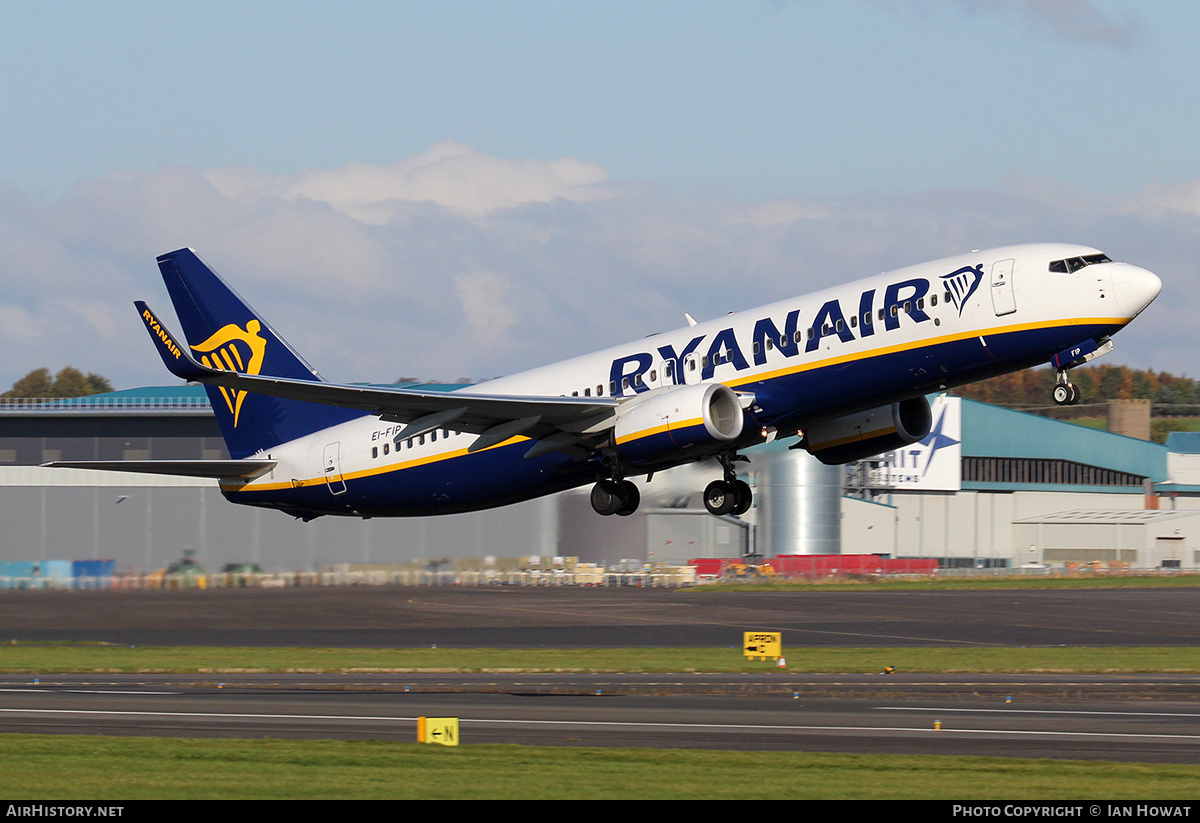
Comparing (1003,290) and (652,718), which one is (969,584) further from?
(652,718)

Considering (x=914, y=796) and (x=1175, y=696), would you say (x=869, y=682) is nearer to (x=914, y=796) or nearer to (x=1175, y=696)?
(x=1175, y=696)

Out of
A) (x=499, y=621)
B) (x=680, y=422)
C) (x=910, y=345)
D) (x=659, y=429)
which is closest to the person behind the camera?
(x=910, y=345)

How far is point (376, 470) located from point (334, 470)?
1.58m

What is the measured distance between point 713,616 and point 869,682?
74.5 feet

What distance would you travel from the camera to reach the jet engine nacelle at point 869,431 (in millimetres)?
37375

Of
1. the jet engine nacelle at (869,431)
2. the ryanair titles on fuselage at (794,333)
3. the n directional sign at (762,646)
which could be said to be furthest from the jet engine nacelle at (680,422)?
the n directional sign at (762,646)

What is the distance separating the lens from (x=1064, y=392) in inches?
1236

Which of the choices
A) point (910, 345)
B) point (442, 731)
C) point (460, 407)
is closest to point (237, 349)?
point (460, 407)

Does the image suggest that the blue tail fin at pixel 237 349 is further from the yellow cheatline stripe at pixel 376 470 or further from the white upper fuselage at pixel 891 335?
the white upper fuselage at pixel 891 335

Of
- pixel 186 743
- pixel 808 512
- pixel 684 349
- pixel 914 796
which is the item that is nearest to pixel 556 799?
pixel 914 796

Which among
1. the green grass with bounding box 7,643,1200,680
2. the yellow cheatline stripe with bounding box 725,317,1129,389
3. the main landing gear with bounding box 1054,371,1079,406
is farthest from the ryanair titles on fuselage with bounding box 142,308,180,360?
the main landing gear with bounding box 1054,371,1079,406

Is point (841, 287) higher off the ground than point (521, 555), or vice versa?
point (841, 287)

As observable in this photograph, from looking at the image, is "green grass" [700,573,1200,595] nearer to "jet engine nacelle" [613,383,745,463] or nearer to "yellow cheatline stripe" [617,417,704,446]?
"yellow cheatline stripe" [617,417,704,446]

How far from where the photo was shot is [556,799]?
19047 mm
